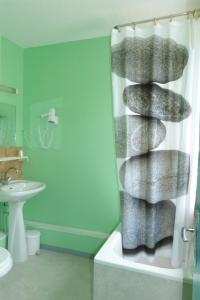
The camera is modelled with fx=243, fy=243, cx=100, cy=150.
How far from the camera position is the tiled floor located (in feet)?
6.95

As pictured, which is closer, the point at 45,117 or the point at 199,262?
the point at 199,262

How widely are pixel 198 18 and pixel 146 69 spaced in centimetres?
54

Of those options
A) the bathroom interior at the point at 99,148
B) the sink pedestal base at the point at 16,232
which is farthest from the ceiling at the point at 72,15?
the sink pedestal base at the point at 16,232

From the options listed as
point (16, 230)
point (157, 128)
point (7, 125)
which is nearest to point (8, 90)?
point (7, 125)

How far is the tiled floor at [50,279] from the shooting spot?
2.12 metres

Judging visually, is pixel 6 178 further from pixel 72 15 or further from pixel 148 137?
pixel 72 15

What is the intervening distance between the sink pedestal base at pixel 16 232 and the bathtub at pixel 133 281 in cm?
112

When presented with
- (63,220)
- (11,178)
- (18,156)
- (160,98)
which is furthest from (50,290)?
(160,98)

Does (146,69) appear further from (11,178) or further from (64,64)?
(11,178)

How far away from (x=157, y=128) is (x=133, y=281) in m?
1.20

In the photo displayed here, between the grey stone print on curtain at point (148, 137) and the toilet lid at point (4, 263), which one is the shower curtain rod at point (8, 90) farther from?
the toilet lid at point (4, 263)

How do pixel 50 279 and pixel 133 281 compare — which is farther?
pixel 50 279

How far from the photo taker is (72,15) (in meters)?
2.12

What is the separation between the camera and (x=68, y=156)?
9.00 ft
